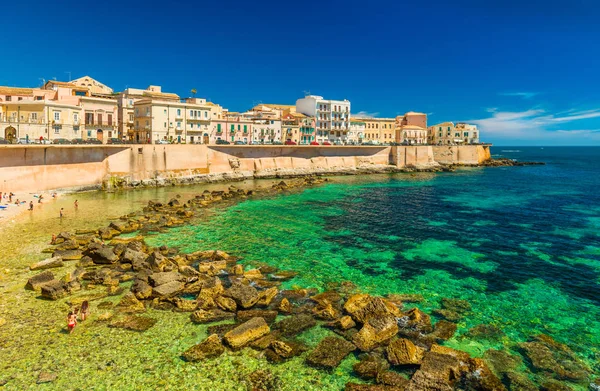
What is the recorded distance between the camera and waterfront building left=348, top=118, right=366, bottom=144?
97.8 meters

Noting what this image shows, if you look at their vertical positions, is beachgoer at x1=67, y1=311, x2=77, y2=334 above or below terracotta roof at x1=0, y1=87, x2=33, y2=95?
below

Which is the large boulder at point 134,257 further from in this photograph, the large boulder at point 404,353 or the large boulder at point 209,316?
the large boulder at point 404,353

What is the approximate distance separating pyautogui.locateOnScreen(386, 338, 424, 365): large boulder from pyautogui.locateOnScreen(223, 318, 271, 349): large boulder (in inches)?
151

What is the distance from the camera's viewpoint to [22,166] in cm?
3831

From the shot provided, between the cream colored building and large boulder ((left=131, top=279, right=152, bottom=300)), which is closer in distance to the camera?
large boulder ((left=131, top=279, right=152, bottom=300))

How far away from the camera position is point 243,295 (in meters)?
14.3

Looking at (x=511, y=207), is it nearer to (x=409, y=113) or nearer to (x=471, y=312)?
(x=471, y=312)

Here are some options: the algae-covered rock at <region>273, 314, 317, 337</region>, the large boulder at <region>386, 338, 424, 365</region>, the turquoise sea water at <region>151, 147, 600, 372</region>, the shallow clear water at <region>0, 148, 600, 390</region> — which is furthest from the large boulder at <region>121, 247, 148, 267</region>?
the large boulder at <region>386, 338, 424, 365</region>

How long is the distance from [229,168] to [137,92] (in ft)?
95.4

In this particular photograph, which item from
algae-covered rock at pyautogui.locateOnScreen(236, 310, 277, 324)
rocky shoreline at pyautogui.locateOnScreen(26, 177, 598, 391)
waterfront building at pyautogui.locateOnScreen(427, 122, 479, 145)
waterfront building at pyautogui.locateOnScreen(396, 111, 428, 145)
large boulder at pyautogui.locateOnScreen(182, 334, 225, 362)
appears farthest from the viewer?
waterfront building at pyautogui.locateOnScreen(427, 122, 479, 145)

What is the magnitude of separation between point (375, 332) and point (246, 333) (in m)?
3.99

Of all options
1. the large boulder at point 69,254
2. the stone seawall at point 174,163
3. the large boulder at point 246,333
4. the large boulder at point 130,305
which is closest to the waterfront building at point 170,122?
the stone seawall at point 174,163

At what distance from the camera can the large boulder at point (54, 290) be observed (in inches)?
566

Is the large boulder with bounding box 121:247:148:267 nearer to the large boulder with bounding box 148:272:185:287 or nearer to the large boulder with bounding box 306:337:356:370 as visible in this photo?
the large boulder with bounding box 148:272:185:287
